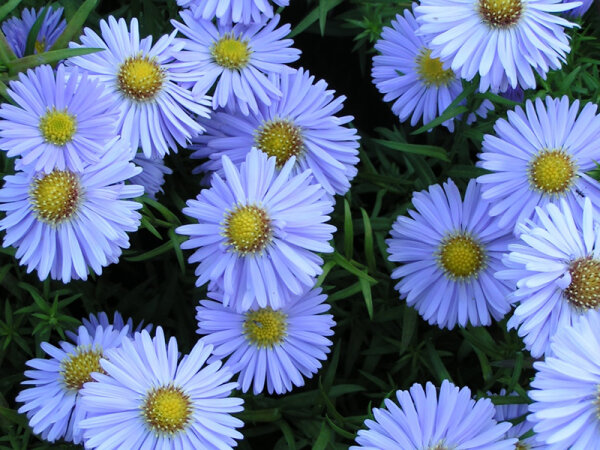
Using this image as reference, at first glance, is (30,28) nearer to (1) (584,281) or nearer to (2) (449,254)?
(2) (449,254)

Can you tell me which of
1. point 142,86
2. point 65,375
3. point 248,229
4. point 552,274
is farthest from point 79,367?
point 552,274

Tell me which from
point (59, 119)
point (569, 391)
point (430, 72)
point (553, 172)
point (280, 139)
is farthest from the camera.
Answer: point (430, 72)

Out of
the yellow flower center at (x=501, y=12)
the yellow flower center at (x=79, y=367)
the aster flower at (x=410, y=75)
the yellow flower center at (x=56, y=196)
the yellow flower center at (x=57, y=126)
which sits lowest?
the yellow flower center at (x=79, y=367)

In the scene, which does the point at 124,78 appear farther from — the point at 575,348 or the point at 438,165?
the point at 575,348

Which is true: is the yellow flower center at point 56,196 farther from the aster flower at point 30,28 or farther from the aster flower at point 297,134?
the aster flower at point 30,28

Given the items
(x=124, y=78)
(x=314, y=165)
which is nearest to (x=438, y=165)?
(x=314, y=165)

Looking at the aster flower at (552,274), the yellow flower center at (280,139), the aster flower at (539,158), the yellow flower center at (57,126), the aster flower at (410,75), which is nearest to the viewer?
A: the aster flower at (552,274)

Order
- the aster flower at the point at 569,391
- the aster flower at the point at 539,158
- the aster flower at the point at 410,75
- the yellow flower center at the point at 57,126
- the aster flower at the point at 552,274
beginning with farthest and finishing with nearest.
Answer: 1. the aster flower at the point at 410,75
2. the aster flower at the point at 539,158
3. the yellow flower center at the point at 57,126
4. the aster flower at the point at 552,274
5. the aster flower at the point at 569,391

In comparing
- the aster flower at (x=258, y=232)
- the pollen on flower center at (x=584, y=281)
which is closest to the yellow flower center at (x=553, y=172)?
the pollen on flower center at (x=584, y=281)

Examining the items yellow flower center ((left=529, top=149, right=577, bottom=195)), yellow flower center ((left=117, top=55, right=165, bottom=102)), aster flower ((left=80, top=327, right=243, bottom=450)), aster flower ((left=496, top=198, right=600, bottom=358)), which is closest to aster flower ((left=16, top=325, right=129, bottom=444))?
aster flower ((left=80, top=327, right=243, bottom=450))
